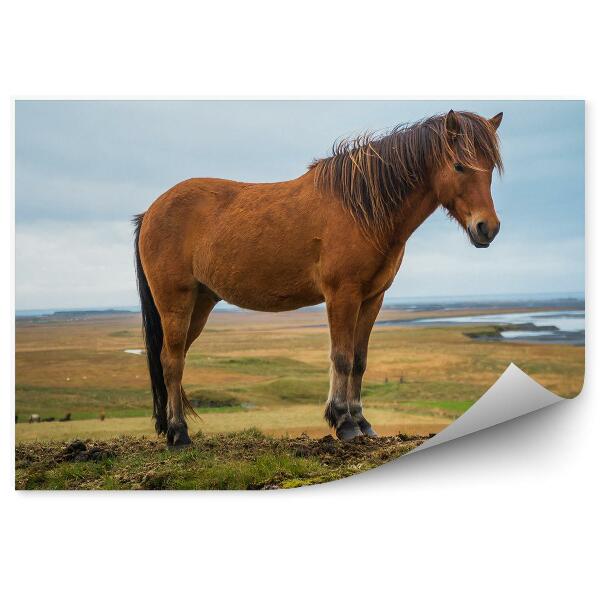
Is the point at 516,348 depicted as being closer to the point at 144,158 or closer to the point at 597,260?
the point at 597,260

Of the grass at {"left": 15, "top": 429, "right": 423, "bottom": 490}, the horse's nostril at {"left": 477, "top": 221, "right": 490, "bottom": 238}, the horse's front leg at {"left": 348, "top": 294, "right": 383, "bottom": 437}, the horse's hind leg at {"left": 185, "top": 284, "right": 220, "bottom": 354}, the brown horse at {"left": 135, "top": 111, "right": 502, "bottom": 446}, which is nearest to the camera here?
the horse's nostril at {"left": 477, "top": 221, "right": 490, "bottom": 238}

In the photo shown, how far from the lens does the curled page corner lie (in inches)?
200

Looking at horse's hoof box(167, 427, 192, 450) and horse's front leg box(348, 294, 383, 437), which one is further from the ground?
horse's front leg box(348, 294, 383, 437)

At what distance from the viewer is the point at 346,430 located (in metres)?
4.94

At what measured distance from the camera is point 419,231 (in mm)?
5047

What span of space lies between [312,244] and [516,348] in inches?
65.2

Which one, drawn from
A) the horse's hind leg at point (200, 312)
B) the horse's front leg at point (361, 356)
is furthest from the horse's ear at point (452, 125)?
the horse's hind leg at point (200, 312)

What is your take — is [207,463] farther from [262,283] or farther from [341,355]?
[262,283]

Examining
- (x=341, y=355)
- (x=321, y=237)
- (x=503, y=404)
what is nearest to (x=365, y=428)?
(x=341, y=355)

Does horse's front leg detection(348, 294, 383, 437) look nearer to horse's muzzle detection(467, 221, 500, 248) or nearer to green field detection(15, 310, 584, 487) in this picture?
green field detection(15, 310, 584, 487)

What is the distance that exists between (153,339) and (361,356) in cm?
148

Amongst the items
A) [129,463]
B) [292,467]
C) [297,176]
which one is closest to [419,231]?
[297,176]

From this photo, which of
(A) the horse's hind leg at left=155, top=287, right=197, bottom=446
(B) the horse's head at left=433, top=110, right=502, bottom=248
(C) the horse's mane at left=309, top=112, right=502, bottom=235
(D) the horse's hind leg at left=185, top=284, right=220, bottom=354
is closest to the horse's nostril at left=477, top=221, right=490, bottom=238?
(B) the horse's head at left=433, top=110, right=502, bottom=248

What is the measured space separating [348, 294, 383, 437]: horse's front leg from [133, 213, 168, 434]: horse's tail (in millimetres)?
1328
